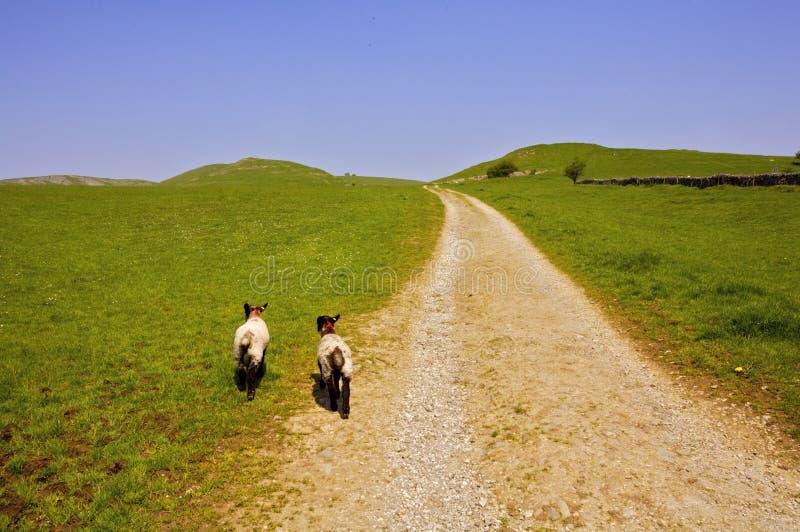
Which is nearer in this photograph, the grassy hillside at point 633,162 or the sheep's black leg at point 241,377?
the sheep's black leg at point 241,377

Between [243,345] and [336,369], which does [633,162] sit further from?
[243,345]

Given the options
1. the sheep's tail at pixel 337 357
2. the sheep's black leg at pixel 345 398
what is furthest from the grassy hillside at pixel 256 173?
the sheep's black leg at pixel 345 398

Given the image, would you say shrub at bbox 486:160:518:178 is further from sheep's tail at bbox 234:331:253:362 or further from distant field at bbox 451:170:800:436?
sheep's tail at bbox 234:331:253:362

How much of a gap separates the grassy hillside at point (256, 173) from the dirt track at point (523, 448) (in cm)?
11325

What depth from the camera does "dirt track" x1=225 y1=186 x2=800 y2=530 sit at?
6840mm

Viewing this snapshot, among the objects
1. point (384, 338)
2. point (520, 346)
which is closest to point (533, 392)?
point (520, 346)

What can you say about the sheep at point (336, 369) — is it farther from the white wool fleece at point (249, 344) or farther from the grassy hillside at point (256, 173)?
the grassy hillside at point (256, 173)

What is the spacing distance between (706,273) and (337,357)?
18.2 metres

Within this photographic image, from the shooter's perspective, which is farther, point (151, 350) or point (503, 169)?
point (503, 169)

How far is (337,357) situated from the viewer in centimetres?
998

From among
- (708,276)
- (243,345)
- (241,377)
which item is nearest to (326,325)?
(243,345)

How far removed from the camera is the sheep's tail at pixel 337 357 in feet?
32.7

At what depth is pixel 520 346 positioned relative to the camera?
13.8 meters

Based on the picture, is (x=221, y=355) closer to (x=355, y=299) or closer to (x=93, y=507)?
(x=93, y=507)
